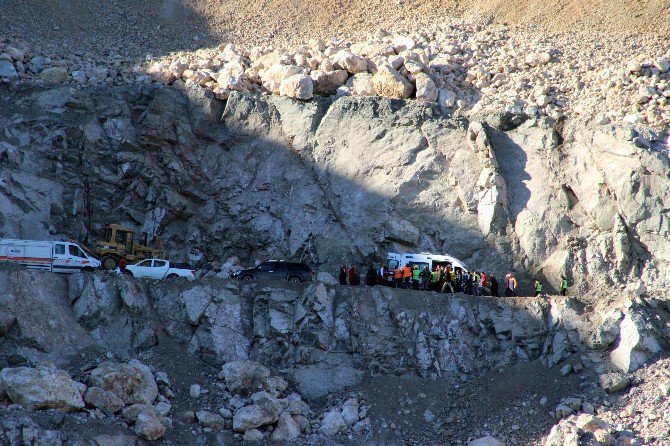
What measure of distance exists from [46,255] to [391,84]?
15.2 m

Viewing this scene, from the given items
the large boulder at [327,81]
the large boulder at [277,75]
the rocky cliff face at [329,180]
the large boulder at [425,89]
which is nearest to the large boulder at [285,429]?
the rocky cliff face at [329,180]

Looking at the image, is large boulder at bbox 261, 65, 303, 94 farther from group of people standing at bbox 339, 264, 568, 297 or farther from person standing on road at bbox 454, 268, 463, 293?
person standing on road at bbox 454, 268, 463, 293

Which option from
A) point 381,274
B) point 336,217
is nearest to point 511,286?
point 381,274

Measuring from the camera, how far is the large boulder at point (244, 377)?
90.9 ft

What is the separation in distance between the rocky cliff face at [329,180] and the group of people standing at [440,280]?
5.31ft

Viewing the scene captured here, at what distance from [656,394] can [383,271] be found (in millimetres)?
10085

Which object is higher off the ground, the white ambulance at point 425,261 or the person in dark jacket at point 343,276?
the white ambulance at point 425,261

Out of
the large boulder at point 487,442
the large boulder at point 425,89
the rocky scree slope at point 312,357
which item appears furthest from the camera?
the large boulder at point 425,89

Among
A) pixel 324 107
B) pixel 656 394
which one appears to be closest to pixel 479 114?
pixel 324 107

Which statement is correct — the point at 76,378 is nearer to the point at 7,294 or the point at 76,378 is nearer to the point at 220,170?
the point at 7,294

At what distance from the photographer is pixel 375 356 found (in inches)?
1163

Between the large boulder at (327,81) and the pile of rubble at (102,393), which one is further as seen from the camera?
the large boulder at (327,81)

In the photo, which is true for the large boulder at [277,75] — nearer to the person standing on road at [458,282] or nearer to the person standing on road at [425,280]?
the person standing on road at [425,280]

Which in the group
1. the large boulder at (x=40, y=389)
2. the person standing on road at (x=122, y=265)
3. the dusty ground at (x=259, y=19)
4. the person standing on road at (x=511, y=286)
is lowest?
Answer: the large boulder at (x=40, y=389)
